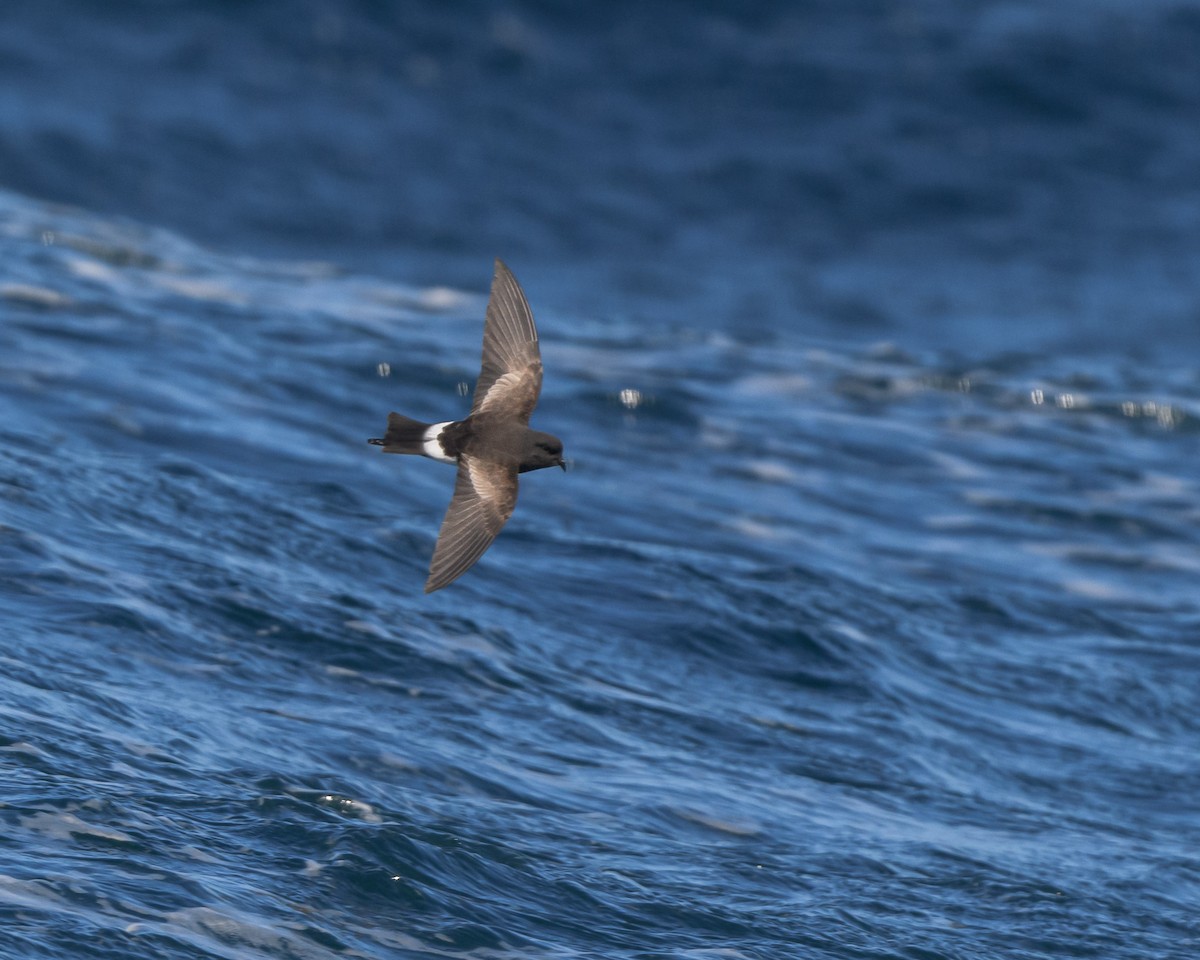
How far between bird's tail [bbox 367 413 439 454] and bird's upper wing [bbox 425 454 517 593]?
0.56 feet

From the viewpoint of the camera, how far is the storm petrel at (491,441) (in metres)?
5.70

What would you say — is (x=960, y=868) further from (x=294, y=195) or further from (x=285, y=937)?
(x=294, y=195)

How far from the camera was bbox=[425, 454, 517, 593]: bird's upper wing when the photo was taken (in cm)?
558

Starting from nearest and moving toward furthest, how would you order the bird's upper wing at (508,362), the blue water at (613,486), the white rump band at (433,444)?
the white rump band at (433,444) → the bird's upper wing at (508,362) → the blue water at (613,486)

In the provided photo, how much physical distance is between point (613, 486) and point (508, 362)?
222 inches

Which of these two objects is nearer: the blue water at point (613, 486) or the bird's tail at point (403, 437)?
the bird's tail at point (403, 437)

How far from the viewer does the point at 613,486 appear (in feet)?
39.1

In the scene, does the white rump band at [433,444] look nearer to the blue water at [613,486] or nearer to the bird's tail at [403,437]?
the bird's tail at [403,437]

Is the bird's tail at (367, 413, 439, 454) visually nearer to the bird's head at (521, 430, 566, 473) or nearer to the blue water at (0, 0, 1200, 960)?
the bird's head at (521, 430, 566, 473)

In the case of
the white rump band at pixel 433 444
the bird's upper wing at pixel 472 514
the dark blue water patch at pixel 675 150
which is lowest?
the bird's upper wing at pixel 472 514

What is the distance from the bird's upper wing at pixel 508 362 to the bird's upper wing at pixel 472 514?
13.5 inches

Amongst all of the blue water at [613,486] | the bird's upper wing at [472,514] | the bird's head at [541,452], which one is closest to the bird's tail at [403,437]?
the bird's upper wing at [472,514]

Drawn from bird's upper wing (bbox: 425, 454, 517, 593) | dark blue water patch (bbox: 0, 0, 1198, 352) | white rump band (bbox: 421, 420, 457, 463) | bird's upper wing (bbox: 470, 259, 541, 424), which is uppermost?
dark blue water patch (bbox: 0, 0, 1198, 352)

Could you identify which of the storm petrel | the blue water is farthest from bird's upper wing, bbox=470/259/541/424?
the blue water
